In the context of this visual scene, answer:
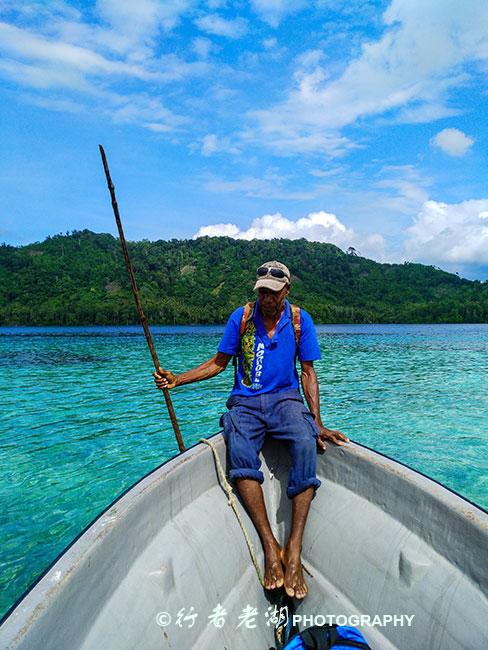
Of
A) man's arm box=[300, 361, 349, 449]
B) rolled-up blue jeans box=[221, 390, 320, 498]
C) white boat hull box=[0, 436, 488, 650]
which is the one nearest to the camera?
white boat hull box=[0, 436, 488, 650]

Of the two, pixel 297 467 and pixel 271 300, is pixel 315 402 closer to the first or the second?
pixel 297 467

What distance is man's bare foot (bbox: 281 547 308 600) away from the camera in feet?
8.84

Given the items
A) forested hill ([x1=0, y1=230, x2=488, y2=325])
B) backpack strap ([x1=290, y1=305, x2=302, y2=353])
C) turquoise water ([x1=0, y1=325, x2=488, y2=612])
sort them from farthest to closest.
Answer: forested hill ([x1=0, y1=230, x2=488, y2=325]), turquoise water ([x1=0, y1=325, x2=488, y2=612]), backpack strap ([x1=290, y1=305, x2=302, y2=353])

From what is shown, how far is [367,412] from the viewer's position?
11586 millimetres

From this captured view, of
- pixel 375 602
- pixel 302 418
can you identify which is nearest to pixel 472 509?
pixel 375 602

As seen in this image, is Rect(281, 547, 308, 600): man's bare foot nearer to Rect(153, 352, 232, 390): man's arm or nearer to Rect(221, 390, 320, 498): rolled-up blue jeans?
Rect(221, 390, 320, 498): rolled-up blue jeans

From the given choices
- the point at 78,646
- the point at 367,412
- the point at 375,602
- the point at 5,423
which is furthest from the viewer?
the point at 367,412

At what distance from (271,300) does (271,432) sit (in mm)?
1044

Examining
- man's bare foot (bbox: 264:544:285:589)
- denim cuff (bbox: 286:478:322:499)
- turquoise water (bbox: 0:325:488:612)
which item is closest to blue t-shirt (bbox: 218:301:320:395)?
denim cuff (bbox: 286:478:322:499)

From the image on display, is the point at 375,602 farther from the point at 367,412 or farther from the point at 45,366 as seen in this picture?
the point at 45,366

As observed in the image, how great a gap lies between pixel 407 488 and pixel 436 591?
57cm

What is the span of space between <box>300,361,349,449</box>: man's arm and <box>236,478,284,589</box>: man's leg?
0.68 metres

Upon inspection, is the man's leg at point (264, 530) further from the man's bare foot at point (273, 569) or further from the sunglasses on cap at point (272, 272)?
the sunglasses on cap at point (272, 272)

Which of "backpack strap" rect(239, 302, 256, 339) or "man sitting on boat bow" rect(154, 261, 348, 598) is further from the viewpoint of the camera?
"backpack strap" rect(239, 302, 256, 339)
